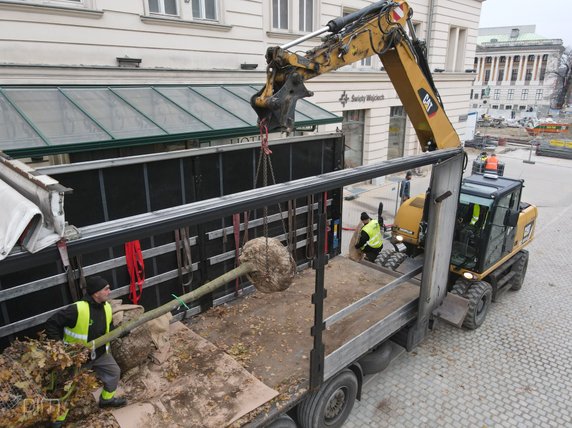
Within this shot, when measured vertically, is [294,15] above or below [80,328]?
above

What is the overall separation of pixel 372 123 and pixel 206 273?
13.5m

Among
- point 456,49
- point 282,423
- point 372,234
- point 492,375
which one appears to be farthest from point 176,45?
point 456,49

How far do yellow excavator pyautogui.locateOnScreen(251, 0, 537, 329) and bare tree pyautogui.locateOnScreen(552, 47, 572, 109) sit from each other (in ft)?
228

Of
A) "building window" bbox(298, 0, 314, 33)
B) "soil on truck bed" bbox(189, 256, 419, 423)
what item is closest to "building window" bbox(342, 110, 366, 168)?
"building window" bbox(298, 0, 314, 33)

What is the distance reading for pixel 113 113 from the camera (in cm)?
721

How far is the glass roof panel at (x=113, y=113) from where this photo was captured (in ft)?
21.9

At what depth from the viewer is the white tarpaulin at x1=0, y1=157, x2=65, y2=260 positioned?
2.06 metres

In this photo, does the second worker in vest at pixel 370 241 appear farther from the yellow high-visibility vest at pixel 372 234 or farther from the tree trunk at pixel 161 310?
the tree trunk at pixel 161 310

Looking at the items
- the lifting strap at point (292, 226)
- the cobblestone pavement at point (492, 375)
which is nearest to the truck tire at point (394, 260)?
the cobblestone pavement at point (492, 375)

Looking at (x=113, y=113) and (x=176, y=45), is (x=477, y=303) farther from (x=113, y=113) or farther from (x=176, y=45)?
(x=176, y=45)

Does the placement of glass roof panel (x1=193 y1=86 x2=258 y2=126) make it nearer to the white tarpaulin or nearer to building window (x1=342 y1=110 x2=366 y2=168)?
the white tarpaulin

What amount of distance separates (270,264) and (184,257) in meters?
1.72

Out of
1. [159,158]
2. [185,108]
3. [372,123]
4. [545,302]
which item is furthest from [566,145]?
[159,158]

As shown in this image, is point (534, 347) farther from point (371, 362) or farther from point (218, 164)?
point (218, 164)
